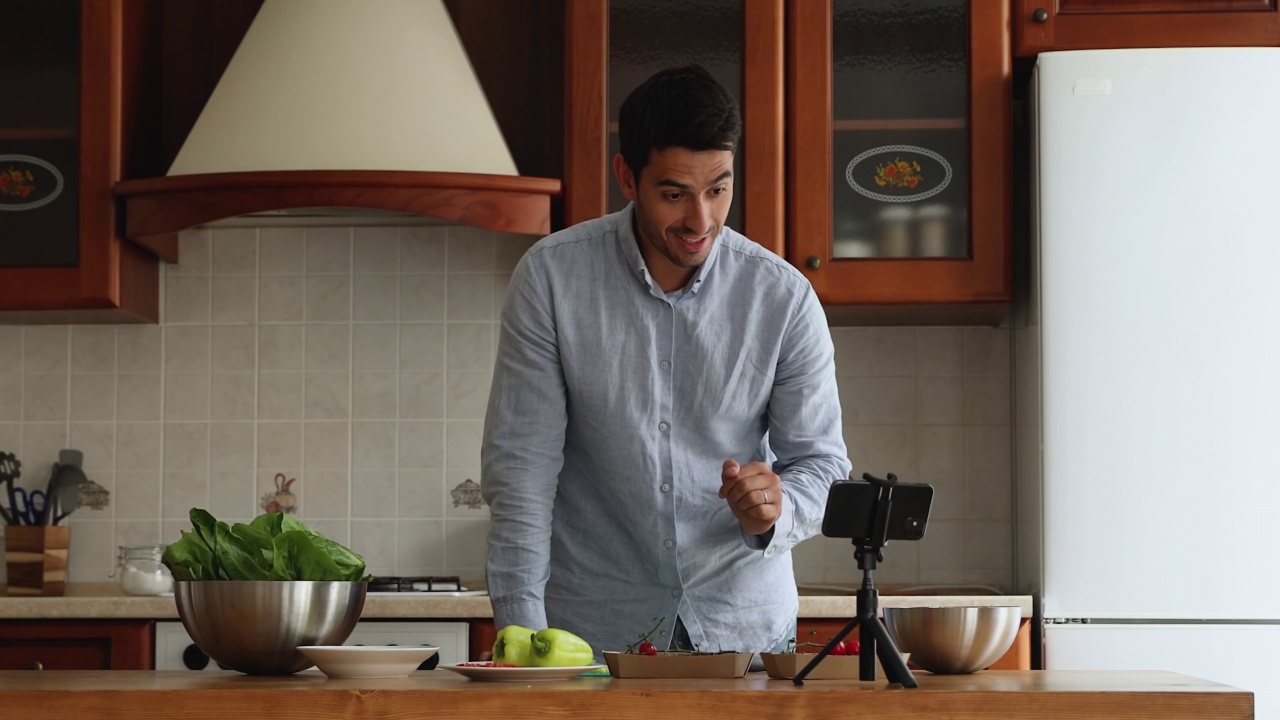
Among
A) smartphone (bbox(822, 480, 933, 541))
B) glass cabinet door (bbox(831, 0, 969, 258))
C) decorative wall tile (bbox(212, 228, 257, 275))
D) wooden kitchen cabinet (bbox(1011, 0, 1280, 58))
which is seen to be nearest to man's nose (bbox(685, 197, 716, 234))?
smartphone (bbox(822, 480, 933, 541))

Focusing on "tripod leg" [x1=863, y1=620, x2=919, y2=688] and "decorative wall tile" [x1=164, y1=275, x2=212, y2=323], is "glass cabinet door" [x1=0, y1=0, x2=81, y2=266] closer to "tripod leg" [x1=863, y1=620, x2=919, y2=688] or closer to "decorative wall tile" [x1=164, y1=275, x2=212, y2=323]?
"decorative wall tile" [x1=164, y1=275, x2=212, y2=323]

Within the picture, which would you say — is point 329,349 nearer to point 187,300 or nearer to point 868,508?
point 187,300

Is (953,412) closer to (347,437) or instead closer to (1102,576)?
(1102,576)

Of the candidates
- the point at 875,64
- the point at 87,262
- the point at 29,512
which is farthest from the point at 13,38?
the point at 875,64

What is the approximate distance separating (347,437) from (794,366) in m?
1.77

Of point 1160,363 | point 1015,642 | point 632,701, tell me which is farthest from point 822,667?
point 1160,363

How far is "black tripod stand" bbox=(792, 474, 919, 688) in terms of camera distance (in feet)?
4.64

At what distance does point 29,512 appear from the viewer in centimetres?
349

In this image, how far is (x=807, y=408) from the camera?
202cm

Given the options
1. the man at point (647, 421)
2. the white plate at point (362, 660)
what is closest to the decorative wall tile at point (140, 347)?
the man at point (647, 421)

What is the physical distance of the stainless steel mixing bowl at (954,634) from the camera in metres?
1.48

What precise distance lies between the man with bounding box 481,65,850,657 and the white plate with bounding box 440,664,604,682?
47 cm

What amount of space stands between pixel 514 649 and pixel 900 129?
1.95 meters

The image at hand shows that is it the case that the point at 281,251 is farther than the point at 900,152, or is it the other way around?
the point at 281,251
